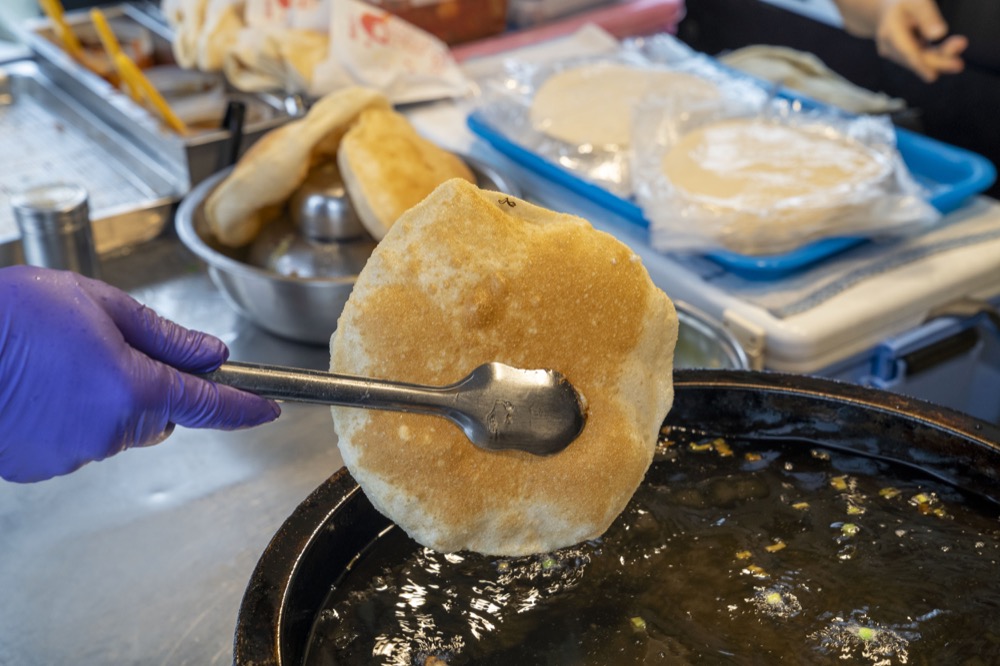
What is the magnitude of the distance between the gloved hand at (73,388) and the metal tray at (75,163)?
101 centimetres

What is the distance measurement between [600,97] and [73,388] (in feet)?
4.93

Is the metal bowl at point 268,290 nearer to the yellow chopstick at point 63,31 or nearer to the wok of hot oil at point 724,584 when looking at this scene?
the wok of hot oil at point 724,584

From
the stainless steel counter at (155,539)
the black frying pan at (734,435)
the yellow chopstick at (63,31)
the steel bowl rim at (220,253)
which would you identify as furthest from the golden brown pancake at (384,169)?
the yellow chopstick at (63,31)

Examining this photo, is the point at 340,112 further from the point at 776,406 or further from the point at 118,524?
the point at 776,406

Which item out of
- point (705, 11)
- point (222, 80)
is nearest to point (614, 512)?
point (222, 80)

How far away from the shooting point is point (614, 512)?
3.23 feet

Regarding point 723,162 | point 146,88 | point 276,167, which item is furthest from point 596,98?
point 146,88

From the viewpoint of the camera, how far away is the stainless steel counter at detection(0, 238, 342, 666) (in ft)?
3.93

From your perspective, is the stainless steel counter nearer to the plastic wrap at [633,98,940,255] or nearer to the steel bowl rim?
the steel bowl rim

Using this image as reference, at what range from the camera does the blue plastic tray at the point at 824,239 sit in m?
1.66

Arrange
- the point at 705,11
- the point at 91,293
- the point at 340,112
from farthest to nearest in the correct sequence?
1. the point at 705,11
2. the point at 340,112
3. the point at 91,293

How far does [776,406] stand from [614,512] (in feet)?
1.09

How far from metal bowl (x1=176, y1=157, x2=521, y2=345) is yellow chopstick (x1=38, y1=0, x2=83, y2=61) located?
1.01m

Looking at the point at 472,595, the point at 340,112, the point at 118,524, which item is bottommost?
the point at 118,524
